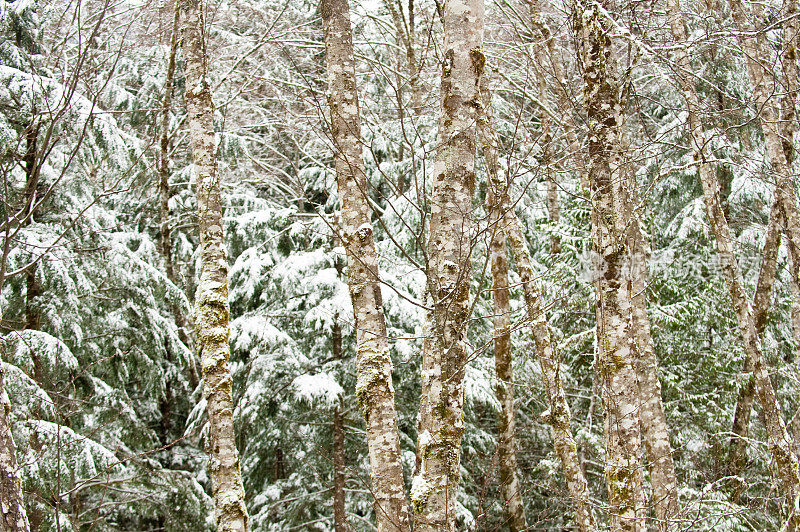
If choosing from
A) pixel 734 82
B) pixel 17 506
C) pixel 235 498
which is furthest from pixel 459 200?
pixel 734 82

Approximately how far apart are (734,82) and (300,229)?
802cm

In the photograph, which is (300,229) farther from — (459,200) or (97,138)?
(459,200)

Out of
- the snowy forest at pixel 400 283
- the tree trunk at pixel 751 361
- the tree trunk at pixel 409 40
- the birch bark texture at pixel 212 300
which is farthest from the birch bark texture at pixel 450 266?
the tree trunk at pixel 409 40

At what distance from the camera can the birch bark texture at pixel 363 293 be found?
3262 millimetres

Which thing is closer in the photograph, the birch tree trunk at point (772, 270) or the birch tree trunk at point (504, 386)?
the birch tree trunk at point (772, 270)

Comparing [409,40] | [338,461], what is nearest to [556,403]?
[338,461]

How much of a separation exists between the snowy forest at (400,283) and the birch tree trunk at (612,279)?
0.7 inches

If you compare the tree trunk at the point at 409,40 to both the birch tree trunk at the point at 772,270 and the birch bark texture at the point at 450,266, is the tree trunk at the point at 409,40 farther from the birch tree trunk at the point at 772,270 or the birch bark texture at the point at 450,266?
the birch bark texture at the point at 450,266

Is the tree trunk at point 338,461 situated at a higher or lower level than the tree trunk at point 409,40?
lower

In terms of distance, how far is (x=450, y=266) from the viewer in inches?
97.0

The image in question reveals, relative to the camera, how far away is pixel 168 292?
827 cm

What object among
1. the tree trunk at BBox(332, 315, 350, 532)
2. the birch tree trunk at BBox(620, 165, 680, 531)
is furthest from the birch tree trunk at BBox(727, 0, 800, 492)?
the tree trunk at BBox(332, 315, 350, 532)

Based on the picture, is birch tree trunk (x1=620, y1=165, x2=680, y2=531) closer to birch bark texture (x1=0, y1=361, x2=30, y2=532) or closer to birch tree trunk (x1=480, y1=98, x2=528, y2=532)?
birch tree trunk (x1=480, y1=98, x2=528, y2=532)

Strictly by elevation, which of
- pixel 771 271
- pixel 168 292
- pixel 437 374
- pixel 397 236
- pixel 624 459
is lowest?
pixel 624 459
